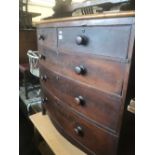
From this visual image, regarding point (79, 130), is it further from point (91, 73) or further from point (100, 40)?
point (100, 40)

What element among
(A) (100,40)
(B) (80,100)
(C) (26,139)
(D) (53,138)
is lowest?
(C) (26,139)

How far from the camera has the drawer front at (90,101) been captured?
739 millimetres

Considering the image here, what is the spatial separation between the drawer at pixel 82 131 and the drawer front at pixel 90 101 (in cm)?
5

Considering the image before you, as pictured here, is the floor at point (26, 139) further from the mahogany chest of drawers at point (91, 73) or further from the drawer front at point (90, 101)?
the drawer front at point (90, 101)

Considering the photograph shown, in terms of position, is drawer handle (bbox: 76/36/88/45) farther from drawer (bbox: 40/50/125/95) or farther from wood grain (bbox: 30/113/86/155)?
wood grain (bbox: 30/113/86/155)

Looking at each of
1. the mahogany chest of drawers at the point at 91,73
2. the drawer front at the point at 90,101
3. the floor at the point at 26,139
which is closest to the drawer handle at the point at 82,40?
the mahogany chest of drawers at the point at 91,73

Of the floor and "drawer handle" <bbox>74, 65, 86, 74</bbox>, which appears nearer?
"drawer handle" <bbox>74, 65, 86, 74</bbox>

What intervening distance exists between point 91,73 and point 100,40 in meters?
0.17

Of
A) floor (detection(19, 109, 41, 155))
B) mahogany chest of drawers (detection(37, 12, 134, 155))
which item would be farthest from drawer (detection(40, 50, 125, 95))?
floor (detection(19, 109, 41, 155))

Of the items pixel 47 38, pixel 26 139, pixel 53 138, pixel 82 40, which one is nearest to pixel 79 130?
pixel 53 138

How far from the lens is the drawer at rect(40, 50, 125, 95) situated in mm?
680

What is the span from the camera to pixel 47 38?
1.14 meters

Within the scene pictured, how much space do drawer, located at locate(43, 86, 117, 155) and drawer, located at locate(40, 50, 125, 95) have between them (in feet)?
0.80

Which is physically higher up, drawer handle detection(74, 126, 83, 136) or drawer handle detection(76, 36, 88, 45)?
drawer handle detection(76, 36, 88, 45)
